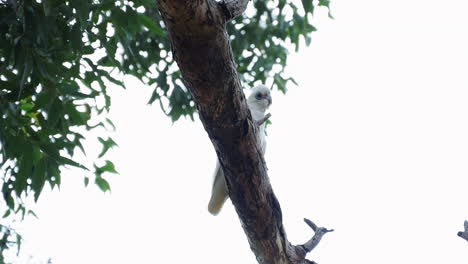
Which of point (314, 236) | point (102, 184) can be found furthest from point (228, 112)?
point (102, 184)

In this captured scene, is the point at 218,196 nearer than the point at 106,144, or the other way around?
the point at 218,196

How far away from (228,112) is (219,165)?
938 mm

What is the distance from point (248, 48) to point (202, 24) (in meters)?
2.88

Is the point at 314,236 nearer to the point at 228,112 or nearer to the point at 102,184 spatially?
the point at 228,112

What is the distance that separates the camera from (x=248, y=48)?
4273 mm

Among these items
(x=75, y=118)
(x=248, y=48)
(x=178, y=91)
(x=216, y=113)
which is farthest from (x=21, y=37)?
(x=248, y=48)

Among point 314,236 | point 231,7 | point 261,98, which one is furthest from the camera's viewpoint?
point 261,98

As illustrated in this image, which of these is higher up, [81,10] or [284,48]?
[284,48]

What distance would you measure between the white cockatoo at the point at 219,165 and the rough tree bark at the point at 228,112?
0.36 m

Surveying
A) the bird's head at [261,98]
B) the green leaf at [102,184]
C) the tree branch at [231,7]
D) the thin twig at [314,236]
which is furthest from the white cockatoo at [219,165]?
the tree branch at [231,7]

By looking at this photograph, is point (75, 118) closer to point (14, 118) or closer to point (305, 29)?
point (14, 118)

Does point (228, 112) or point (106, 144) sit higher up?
point (106, 144)

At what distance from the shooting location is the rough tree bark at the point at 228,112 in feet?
4.65

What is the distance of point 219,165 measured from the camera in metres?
2.53
